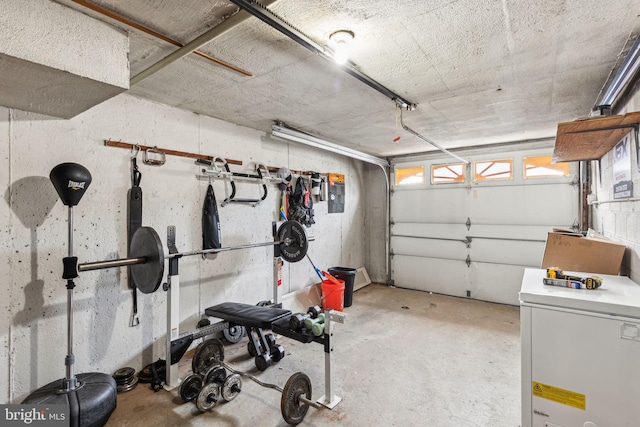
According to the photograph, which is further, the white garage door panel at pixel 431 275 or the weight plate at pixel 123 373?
the white garage door panel at pixel 431 275

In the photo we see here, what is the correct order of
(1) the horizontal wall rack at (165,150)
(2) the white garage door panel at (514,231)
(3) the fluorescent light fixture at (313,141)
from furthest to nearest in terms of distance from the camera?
(2) the white garage door panel at (514,231), (3) the fluorescent light fixture at (313,141), (1) the horizontal wall rack at (165,150)

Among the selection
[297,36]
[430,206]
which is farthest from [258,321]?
[430,206]

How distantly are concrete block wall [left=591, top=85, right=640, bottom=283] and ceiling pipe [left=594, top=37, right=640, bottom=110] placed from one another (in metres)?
0.10

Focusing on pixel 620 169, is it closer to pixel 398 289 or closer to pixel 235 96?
pixel 235 96

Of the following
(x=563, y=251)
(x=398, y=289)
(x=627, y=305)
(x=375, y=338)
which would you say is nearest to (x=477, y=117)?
(x=563, y=251)

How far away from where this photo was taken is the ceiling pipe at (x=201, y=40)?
1.43 metres

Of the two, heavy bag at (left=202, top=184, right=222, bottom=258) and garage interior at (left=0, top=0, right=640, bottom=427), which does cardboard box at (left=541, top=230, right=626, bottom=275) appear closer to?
garage interior at (left=0, top=0, right=640, bottom=427)

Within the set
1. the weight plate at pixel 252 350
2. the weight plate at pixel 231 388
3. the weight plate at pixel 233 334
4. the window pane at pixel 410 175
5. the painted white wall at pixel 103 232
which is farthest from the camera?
the window pane at pixel 410 175

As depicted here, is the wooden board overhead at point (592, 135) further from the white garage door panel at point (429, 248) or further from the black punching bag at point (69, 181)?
the black punching bag at point (69, 181)

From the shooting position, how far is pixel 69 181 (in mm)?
1895

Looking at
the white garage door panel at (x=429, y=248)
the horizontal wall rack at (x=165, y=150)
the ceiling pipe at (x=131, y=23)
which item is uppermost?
the ceiling pipe at (x=131, y=23)

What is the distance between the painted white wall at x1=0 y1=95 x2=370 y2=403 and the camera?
2.00 metres

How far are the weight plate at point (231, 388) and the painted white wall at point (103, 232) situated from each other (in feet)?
3.09

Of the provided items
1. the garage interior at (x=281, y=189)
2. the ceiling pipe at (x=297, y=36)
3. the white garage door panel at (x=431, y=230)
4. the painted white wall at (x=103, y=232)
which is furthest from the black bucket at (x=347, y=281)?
the ceiling pipe at (x=297, y=36)
